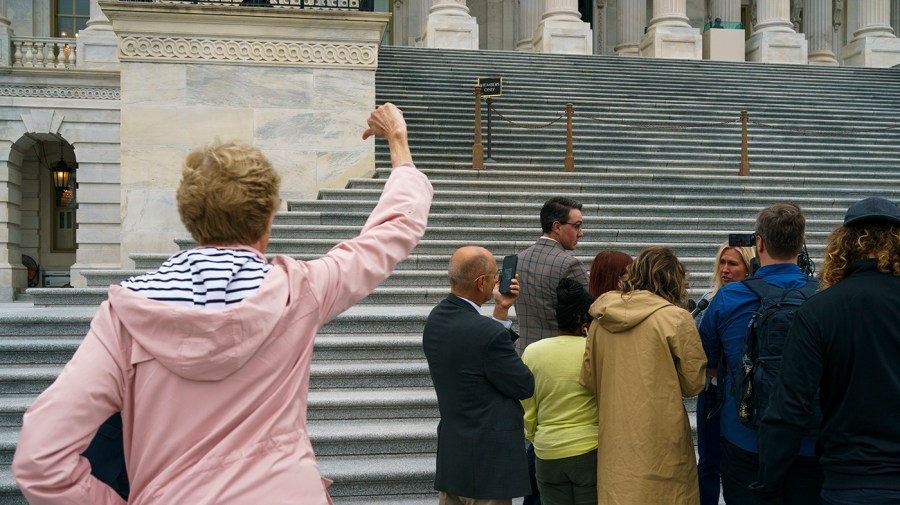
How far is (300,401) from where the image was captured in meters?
2.08

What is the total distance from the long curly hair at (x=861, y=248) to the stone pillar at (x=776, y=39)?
2412 centimetres

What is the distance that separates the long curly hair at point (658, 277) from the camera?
3.91 metres

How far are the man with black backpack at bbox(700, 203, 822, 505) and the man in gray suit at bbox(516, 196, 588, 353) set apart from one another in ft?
4.42

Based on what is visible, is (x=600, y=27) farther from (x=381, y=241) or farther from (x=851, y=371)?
(x=381, y=241)

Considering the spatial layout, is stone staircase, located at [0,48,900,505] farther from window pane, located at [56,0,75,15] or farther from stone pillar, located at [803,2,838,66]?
window pane, located at [56,0,75,15]

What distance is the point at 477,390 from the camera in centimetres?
386

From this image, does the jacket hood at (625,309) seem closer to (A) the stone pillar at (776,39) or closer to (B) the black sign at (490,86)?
(B) the black sign at (490,86)

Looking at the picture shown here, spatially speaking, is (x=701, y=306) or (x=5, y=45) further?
(x=5, y=45)

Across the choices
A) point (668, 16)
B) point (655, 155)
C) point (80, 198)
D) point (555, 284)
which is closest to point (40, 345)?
point (555, 284)

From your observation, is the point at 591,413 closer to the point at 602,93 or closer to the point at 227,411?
the point at 227,411

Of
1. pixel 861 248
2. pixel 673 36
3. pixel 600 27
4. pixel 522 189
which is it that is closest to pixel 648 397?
pixel 861 248

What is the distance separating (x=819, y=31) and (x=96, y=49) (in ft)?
73.0

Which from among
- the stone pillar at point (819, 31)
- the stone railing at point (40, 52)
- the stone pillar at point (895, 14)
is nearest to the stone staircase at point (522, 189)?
A: the stone pillar at point (819, 31)

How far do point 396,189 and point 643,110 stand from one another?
15130mm
